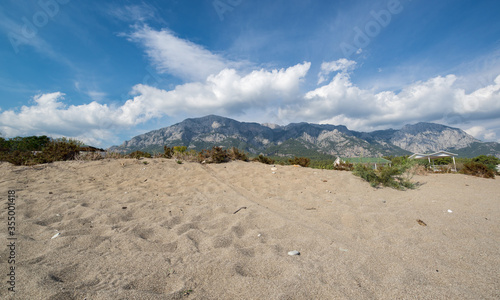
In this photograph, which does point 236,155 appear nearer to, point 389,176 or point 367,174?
point 367,174

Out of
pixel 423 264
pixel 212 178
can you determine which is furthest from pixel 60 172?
pixel 423 264

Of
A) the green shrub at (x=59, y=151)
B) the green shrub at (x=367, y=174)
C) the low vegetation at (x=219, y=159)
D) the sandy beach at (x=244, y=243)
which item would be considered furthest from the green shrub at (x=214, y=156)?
the green shrub at (x=367, y=174)

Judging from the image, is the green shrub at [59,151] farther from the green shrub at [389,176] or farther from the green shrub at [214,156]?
the green shrub at [389,176]

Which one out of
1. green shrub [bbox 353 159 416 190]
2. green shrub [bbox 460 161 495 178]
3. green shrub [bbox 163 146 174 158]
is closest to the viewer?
green shrub [bbox 353 159 416 190]

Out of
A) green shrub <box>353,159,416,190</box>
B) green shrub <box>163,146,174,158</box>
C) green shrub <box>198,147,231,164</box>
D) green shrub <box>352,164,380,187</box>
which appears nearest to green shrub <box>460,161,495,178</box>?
green shrub <box>353,159,416,190</box>

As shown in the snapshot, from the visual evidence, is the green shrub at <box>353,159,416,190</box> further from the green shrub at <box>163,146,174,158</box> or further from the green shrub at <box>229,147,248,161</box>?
the green shrub at <box>163,146,174,158</box>

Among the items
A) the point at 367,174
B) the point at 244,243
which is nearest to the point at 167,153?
the point at 244,243

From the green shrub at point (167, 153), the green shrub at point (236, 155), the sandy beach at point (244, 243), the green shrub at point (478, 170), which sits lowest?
the green shrub at point (478, 170)

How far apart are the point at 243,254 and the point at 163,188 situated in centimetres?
414

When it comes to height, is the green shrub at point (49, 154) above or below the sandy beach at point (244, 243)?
above

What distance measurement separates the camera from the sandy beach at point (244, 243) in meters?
1.84

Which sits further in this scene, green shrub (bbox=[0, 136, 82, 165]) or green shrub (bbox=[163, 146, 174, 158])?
green shrub (bbox=[163, 146, 174, 158])

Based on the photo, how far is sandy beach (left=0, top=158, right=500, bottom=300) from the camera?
1.84 meters

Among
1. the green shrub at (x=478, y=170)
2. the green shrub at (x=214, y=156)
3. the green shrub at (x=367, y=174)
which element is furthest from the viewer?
the green shrub at (x=214, y=156)
